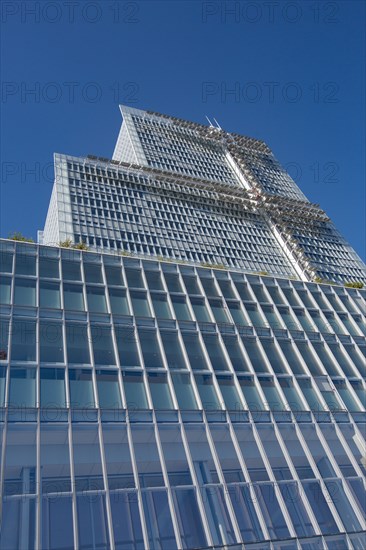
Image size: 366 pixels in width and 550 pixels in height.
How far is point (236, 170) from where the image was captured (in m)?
89.1

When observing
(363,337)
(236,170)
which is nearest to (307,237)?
(236,170)

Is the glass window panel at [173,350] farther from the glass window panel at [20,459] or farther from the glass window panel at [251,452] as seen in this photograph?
the glass window panel at [20,459]

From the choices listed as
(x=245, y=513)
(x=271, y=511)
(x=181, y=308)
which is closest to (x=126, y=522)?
(x=245, y=513)

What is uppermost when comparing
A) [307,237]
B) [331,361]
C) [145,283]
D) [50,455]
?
[307,237]

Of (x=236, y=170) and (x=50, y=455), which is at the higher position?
(x=236, y=170)

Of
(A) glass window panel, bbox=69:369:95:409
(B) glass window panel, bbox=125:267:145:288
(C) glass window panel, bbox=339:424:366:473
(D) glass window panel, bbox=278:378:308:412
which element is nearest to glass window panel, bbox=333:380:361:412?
(C) glass window panel, bbox=339:424:366:473

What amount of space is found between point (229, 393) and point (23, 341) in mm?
9701

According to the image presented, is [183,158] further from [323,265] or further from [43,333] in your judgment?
[43,333]

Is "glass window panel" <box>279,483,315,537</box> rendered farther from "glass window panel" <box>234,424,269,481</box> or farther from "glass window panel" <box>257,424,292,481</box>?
"glass window panel" <box>234,424,269,481</box>

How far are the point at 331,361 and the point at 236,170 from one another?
70.9m

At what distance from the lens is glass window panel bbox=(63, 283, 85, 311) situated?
2140 cm

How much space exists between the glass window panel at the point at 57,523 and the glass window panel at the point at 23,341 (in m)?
5.98

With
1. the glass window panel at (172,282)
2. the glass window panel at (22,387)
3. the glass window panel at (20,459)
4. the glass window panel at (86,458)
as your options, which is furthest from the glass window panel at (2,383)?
the glass window panel at (172,282)

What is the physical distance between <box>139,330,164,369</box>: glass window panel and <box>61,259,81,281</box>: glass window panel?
519 centimetres
